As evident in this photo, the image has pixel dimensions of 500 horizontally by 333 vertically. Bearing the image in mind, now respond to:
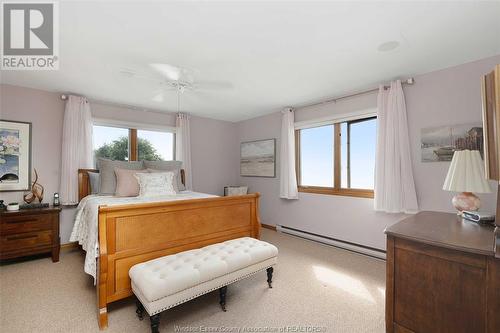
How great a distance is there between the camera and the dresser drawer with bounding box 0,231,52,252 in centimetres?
263

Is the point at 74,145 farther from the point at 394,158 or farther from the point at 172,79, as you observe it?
the point at 394,158

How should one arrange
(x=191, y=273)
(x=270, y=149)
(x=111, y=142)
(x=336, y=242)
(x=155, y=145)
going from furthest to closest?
(x=270, y=149) < (x=155, y=145) < (x=111, y=142) < (x=336, y=242) < (x=191, y=273)

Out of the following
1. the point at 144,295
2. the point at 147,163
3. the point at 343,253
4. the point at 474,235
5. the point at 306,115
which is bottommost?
the point at 343,253

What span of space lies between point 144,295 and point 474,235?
208 centimetres

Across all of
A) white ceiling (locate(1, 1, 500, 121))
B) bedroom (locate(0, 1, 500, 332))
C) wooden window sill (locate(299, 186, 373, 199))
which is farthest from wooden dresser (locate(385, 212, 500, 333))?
Result: wooden window sill (locate(299, 186, 373, 199))

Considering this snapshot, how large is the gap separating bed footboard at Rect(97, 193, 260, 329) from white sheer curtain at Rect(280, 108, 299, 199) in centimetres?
143

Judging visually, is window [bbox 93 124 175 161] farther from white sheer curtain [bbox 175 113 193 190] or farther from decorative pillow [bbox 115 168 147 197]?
decorative pillow [bbox 115 168 147 197]

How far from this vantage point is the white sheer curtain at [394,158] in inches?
105

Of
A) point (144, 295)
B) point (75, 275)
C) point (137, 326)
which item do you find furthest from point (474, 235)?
point (75, 275)

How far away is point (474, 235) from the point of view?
1232 mm

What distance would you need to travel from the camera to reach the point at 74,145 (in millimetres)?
3268

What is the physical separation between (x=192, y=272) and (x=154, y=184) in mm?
1784

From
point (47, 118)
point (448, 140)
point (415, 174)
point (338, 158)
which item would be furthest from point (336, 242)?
point (47, 118)

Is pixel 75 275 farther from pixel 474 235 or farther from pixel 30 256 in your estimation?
pixel 474 235
